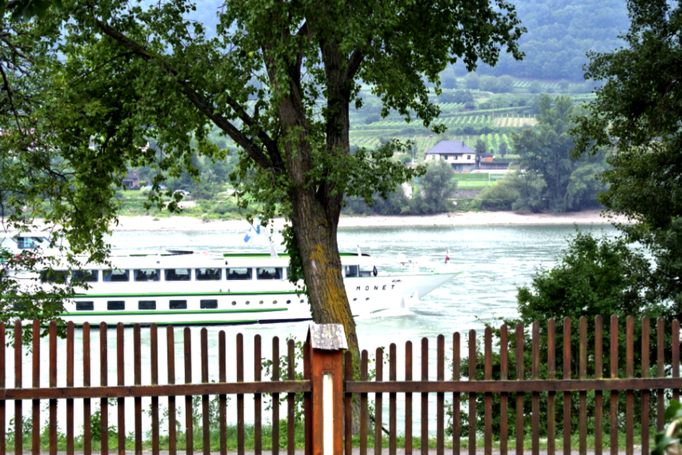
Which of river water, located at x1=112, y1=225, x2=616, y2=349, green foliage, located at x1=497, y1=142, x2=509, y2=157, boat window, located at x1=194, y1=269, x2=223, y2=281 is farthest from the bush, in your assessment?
boat window, located at x1=194, y1=269, x2=223, y2=281

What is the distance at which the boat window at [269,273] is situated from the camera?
3603cm

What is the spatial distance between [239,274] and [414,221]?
223 ft

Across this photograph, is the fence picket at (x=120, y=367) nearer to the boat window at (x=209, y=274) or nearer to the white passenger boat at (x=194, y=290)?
the white passenger boat at (x=194, y=290)

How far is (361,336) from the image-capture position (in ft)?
109

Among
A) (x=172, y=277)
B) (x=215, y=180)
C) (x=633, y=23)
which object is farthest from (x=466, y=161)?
(x=633, y=23)

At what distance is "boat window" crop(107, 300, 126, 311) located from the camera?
35000 mm

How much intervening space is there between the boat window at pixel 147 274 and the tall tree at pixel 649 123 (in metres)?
23.5

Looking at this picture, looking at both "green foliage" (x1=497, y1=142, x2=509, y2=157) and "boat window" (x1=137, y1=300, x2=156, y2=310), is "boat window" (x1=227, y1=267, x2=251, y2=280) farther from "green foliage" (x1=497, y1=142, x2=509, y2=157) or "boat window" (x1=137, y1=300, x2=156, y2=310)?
"green foliage" (x1=497, y1=142, x2=509, y2=157)

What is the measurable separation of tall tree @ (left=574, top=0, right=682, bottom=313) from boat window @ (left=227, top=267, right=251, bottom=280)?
72.7 ft

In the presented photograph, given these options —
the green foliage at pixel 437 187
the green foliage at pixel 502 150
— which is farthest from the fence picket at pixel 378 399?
the green foliage at pixel 502 150

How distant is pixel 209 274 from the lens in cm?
3559

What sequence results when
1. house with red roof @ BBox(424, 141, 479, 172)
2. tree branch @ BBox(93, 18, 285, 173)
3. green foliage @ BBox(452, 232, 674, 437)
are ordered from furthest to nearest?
house with red roof @ BBox(424, 141, 479, 172), green foliage @ BBox(452, 232, 674, 437), tree branch @ BBox(93, 18, 285, 173)

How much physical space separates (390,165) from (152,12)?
3802 mm

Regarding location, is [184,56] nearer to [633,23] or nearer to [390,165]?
[390,165]
